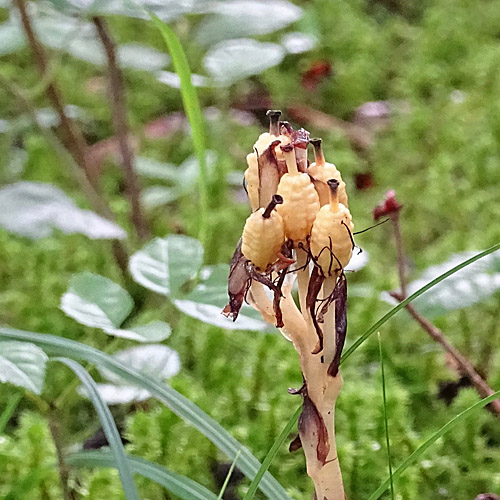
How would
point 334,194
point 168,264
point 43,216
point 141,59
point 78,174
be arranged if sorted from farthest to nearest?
point 141,59
point 78,174
point 43,216
point 168,264
point 334,194

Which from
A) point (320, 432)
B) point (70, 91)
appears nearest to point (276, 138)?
point (320, 432)

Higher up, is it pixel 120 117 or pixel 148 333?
pixel 120 117

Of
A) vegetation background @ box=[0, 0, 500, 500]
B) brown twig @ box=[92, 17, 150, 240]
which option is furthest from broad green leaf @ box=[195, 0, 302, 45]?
brown twig @ box=[92, 17, 150, 240]

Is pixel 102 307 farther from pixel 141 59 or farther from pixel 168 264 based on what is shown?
pixel 141 59

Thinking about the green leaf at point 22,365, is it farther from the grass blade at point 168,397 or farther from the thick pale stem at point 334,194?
the thick pale stem at point 334,194

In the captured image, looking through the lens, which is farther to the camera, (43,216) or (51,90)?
(51,90)

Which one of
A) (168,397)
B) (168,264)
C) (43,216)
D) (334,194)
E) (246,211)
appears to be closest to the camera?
(334,194)

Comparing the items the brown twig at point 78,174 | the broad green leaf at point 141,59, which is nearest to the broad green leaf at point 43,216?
the brown twig at point 78,174

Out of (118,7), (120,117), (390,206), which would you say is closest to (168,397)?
(390,206)
